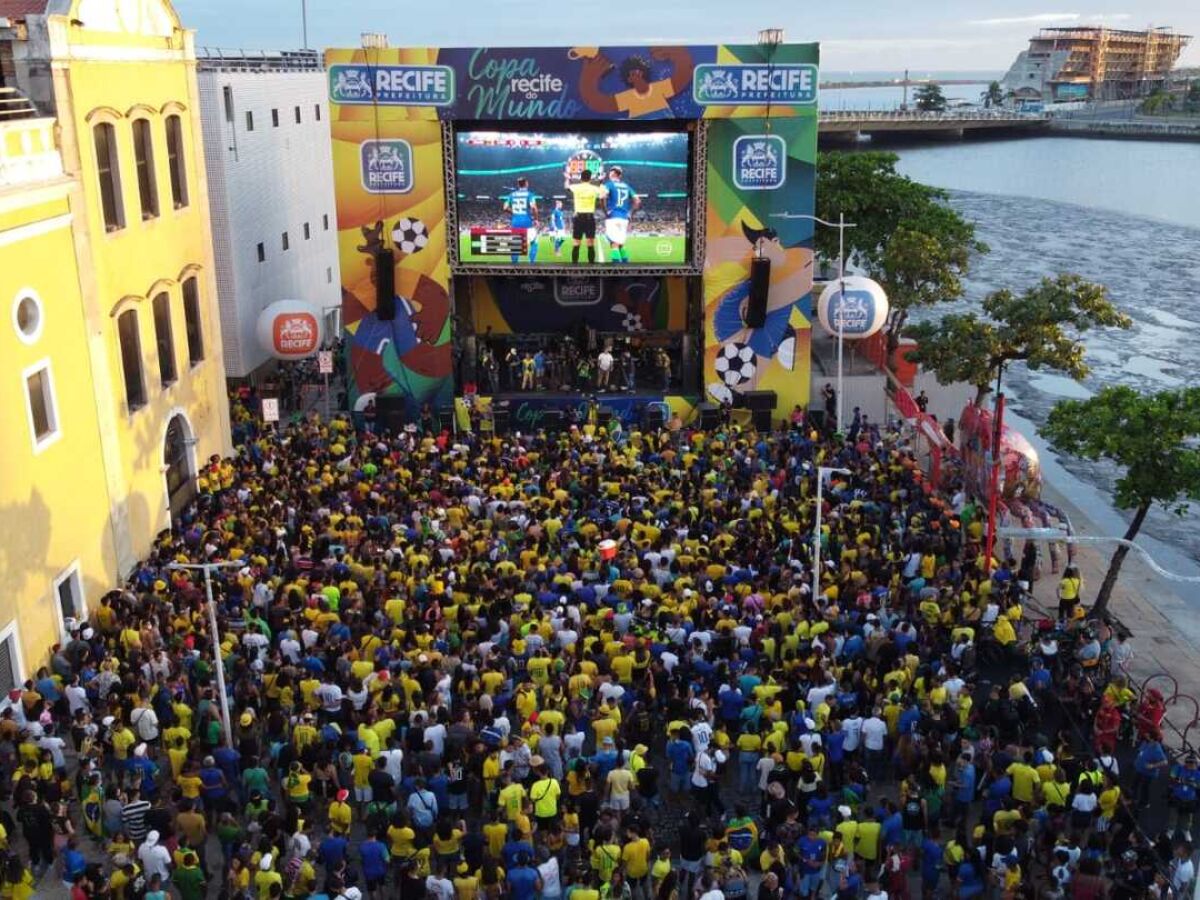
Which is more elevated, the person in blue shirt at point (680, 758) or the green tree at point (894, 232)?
the green tree at point (894, 232)

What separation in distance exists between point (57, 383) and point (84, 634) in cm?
420

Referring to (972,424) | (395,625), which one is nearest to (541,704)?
(395,625)

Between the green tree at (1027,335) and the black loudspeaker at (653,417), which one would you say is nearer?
the green tree at (1027,335)

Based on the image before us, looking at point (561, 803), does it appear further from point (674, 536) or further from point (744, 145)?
point (744, 145)

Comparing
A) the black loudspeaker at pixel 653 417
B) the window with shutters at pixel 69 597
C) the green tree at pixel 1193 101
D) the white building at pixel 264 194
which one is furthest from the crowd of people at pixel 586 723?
the green tree at pixel 1193 101

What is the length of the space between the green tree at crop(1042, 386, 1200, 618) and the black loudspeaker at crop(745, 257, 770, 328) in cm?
1135

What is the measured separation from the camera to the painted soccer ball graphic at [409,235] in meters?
30.6

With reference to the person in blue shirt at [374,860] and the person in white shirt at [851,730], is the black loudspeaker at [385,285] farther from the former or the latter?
the person in blue shirt at [374,860]

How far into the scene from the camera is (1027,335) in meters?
30.9

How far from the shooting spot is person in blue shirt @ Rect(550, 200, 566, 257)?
1211 inches

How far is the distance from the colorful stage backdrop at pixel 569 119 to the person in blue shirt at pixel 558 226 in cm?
221

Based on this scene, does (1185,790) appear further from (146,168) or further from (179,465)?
(146,168)

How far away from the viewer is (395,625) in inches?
691

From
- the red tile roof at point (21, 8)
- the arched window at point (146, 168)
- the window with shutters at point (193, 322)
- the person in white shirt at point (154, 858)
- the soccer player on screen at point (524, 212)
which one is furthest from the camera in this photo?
the soccer player on screen at point (524, 212)
